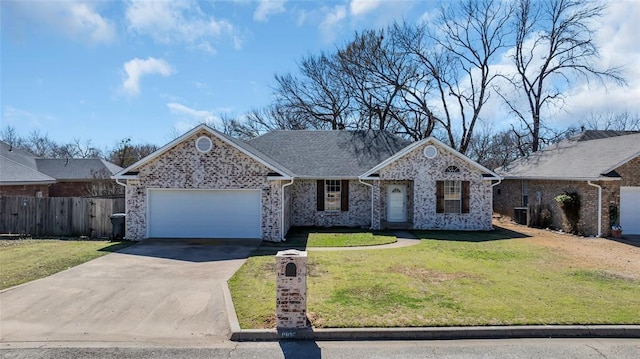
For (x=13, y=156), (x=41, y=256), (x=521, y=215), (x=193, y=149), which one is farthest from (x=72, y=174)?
(x=521, y=215)

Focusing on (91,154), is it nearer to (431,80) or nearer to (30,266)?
(431,80)

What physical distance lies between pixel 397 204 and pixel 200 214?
996cm

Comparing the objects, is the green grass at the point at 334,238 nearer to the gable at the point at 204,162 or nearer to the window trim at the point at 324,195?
the window trim at the point at 324,195

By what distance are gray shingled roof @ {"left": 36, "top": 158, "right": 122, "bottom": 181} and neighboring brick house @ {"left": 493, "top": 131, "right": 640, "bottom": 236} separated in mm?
31452

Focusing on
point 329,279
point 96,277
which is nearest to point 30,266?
point 96,277

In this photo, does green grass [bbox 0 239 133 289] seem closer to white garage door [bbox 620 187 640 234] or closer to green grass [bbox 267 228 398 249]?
green grass [bbox 267 228 398 249]

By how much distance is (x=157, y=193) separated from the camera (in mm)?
15648

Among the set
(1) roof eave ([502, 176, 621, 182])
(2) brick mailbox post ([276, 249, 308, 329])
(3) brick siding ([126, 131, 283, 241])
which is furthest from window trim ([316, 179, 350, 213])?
(2) brick mailbox post ([276, 249, 308, 329])

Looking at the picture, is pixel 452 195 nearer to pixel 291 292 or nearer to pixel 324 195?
pixel 324 195

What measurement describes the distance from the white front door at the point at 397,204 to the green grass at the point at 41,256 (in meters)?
12.2

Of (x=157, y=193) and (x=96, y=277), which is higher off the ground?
(x=157, y=193)

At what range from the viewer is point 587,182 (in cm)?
1761

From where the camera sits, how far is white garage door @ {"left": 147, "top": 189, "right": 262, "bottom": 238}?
1562cm

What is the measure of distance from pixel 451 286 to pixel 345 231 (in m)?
9.66
